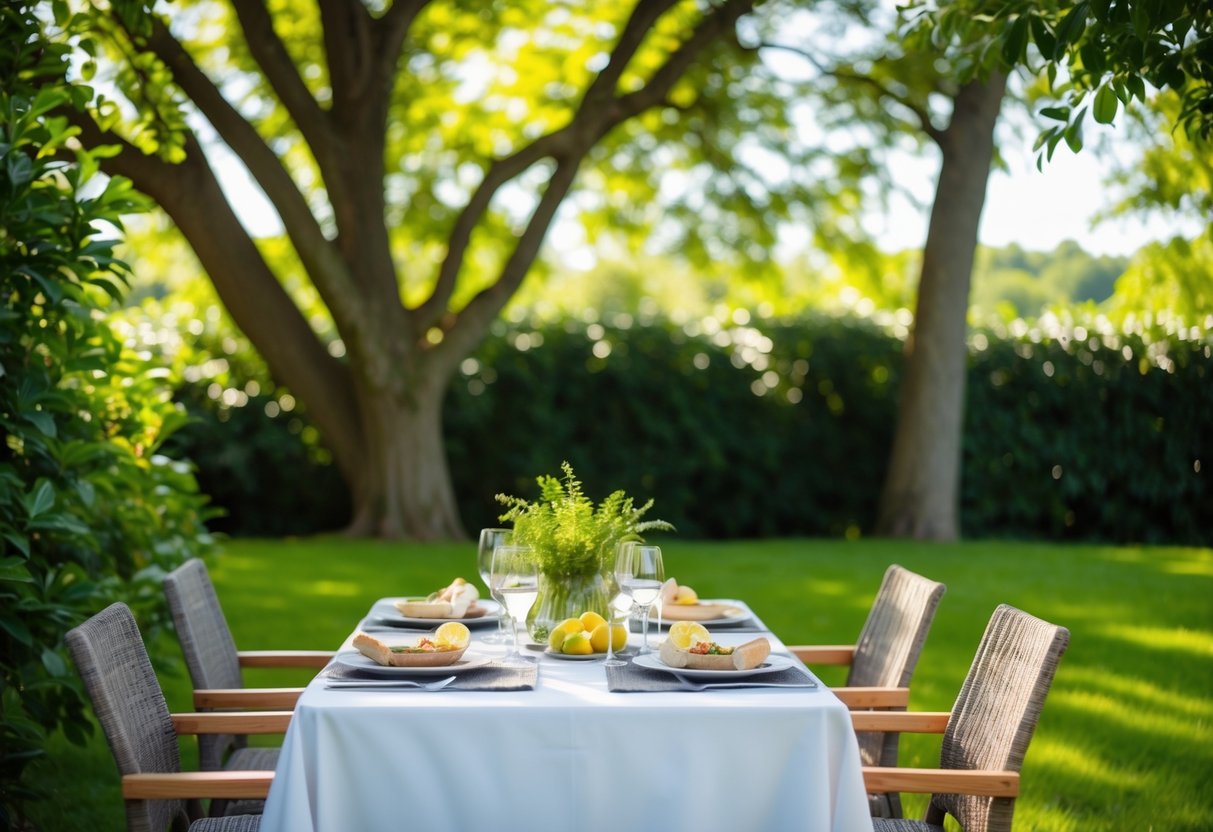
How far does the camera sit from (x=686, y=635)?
2926 millimetres

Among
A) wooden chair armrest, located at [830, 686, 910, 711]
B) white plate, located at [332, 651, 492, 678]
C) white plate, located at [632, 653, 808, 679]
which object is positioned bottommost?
wooden chair armrest, located at [830, 686, 910, 711]

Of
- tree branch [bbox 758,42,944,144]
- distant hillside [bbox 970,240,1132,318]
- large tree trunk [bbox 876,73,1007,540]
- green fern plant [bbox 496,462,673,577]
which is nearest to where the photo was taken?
green fern plant [bbox 496,462,673,577]

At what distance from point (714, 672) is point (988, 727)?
0.71 meters

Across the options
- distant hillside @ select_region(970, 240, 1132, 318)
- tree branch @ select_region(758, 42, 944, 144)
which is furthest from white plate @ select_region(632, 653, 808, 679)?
distant hillside @ select_region(970, 240, 1132, 318)

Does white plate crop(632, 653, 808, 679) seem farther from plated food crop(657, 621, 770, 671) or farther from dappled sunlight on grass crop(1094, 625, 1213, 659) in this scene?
dappled sunlight on grass crop(1094, 625, 1213, 659)

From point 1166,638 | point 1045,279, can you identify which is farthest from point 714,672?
point 1045,279

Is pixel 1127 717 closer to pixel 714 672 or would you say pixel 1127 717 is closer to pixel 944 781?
pixel 944 781

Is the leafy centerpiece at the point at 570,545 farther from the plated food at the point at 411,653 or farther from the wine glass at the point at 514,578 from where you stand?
the plated food at the point at 411,653

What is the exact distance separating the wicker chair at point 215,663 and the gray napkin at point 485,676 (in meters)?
0.44

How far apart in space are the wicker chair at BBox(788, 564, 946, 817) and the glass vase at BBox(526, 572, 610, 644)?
0.66m

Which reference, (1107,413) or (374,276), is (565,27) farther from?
(1107,413)

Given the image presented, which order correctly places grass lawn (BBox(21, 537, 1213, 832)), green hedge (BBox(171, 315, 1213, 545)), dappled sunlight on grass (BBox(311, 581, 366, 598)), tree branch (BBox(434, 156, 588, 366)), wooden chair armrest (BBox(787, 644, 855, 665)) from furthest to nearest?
green hedge (BBox(171, 315, 1213, 545)) < tree branch (BBox(434, 156, 588, 366)) < dappled sunlight on grass (BBox(311, 581, 366, 598)) < grass lawn (BBox(21, 537, 1213, 832)) < wooden chair armrest (BBox(787, 644, 855, 665))

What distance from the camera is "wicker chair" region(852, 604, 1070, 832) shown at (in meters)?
2.68

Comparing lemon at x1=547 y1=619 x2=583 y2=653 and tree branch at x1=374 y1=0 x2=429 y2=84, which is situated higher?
tree branch at x1=374 y1=0 x2=429 y2=84
